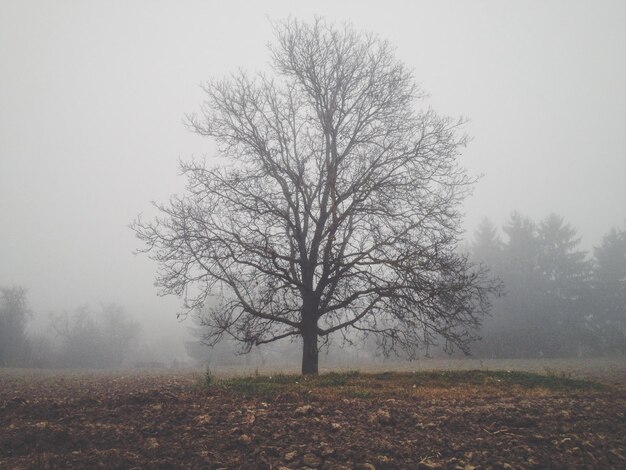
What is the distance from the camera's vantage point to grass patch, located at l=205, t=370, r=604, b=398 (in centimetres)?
803

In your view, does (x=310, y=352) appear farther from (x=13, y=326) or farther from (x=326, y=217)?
(x=13, y=326)

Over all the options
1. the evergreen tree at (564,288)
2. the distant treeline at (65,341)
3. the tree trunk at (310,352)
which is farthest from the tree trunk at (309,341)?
the distant treeline at (65,341)

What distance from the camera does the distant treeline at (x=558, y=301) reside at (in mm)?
45875

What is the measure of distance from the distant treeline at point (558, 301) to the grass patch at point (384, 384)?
41.4 metres

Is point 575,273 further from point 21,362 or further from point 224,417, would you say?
point 21,362

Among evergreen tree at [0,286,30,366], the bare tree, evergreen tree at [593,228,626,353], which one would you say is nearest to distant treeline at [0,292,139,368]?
evergreen tree at [0,286,30,366]

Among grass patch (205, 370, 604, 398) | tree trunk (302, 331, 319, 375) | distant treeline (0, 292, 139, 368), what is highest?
tree trunk (302, 331, 319, 375)

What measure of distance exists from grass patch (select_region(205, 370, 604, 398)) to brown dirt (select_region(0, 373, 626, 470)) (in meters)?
0.72

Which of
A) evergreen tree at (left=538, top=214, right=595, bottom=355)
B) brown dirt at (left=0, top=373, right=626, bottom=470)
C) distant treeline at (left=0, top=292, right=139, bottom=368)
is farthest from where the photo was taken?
distant treeline at (left=0, top=292, right=139, bottom=368)

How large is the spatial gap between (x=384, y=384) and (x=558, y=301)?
48515 millimetres

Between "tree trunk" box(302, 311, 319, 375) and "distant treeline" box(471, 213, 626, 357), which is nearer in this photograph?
"tree trunk" box(302, 311, 319, 375)

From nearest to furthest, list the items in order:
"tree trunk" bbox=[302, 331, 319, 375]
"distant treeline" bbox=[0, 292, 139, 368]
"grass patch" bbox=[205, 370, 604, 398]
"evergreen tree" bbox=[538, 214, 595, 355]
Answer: "grass patch" bbox=[205, 370, 604, 398] < "tree trunk" bbox=[302, 331, 319, 375] < "evergreen tree" bbox=[538, 214, 595, 355] < "distant treeline" bbox=[0, 292, 139, 368]

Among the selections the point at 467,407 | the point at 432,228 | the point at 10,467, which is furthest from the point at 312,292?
the point at 10,467

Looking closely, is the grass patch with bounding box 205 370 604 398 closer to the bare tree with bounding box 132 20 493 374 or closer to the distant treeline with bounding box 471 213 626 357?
the bare tree with bounding box 132 20 493 374
